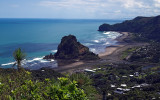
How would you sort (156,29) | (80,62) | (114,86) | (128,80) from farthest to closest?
(156,29) < (80,62) < (128,80) < (114,86)

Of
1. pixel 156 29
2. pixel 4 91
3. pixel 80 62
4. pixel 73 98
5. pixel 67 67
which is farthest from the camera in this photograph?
pixel 156 29

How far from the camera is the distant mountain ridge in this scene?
123 m

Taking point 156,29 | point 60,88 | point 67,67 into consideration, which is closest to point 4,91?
point 60,88

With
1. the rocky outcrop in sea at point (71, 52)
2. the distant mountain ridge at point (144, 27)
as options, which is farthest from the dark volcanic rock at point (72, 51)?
the distant mountain ridge at point (144, 27)

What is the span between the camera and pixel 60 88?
10.2 meters

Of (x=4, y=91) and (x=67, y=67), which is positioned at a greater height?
(x=4, y=91)

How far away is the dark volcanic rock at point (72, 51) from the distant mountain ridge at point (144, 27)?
51873 mm

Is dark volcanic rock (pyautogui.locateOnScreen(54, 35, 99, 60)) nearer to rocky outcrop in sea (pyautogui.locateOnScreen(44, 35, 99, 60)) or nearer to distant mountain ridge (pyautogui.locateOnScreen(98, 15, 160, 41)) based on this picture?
rocky outcrop in sea (pyautogui.locateOnScreen(44, 35, 99, 60))

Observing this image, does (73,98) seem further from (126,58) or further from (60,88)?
(126,58)

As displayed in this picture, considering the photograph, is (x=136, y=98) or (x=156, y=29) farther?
(x=156, y=29)

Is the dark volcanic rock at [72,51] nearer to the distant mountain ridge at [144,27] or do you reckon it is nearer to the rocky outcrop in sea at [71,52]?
the rocky outcrop in sea at [71,52]

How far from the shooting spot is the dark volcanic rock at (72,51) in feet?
247

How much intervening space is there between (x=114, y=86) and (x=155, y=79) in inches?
369

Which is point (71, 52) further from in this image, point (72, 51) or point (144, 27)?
point (144, 27)
